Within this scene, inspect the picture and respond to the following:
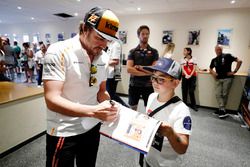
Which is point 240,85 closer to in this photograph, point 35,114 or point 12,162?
Result: point 35,114

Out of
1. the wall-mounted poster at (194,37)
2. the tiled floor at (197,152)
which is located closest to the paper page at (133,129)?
the tiled floor at (197,152)

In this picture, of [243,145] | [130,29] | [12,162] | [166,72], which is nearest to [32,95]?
[12,162]

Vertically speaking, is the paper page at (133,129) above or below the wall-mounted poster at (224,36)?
below

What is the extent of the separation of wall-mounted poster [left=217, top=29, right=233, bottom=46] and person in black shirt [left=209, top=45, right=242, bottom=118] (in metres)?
2.00

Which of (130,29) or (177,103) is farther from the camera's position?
(130,29)

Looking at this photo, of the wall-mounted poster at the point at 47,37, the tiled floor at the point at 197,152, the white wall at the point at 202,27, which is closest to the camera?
the tiled floor at the point at 197,152

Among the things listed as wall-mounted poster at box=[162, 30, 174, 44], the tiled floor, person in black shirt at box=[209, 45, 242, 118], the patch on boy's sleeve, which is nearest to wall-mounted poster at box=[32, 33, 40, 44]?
wall-mounted poster at box=[162, 30, 174, 44]

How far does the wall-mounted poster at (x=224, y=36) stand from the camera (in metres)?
5.23

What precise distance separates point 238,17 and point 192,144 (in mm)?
4707

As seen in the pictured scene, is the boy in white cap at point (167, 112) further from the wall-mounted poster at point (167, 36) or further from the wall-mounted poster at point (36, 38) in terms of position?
the wall-mounted poster at point (36, 38)

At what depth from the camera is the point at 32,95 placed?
222 cm

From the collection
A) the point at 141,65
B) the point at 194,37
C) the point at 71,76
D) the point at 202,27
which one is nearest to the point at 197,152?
the point at 141,65

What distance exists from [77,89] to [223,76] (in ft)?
12.1

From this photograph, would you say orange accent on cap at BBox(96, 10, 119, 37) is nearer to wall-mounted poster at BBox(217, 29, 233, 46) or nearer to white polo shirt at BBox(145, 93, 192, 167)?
white polo shirt at BBox(145, 93, 192, 167)
